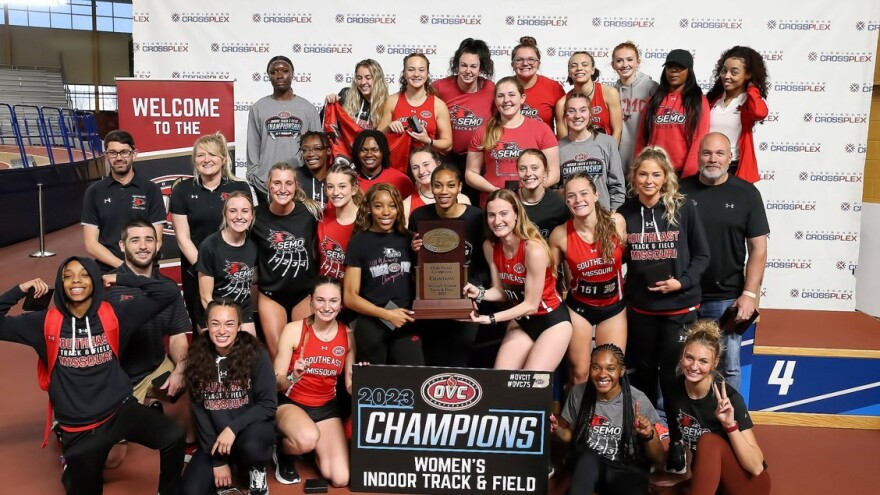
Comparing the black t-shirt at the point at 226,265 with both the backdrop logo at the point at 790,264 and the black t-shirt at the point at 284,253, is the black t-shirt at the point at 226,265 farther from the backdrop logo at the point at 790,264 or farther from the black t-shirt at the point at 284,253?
the backdrop logo at the point at 790,264

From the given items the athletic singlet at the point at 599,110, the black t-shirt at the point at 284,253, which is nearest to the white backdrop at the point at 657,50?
the athletic singlet at the point at 599,110

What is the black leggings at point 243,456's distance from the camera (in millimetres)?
3703

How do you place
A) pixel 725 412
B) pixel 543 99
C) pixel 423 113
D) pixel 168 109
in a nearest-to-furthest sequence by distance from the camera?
pixel 725 412 → pixel 423 113 → pixel 543 99 → pixel 168 109

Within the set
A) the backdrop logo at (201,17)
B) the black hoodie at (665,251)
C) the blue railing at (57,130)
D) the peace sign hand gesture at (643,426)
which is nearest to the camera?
the peace sign hand gesture at (643,426)

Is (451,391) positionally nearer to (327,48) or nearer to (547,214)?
(547,214)

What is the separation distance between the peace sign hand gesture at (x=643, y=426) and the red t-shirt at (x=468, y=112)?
2417 millimetres

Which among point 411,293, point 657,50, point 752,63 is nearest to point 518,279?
point 411,293

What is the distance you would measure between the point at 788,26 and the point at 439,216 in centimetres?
512

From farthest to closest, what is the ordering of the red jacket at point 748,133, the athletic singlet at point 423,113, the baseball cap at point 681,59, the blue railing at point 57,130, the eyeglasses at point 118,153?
the blue railing at point 57,130 → the athletic singlet at point 423,113 → the baseball cap at point 681,59 → the red jacket at point 748,133 → the eyeglasses at point 118,153

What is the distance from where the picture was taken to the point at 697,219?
Result: 13.7 ft

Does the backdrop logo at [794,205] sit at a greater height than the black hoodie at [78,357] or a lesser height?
greater

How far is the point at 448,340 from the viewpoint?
4.25 m

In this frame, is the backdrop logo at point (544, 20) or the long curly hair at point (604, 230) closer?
the long curly hair at point (604, 230)

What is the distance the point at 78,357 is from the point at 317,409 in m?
1.24
